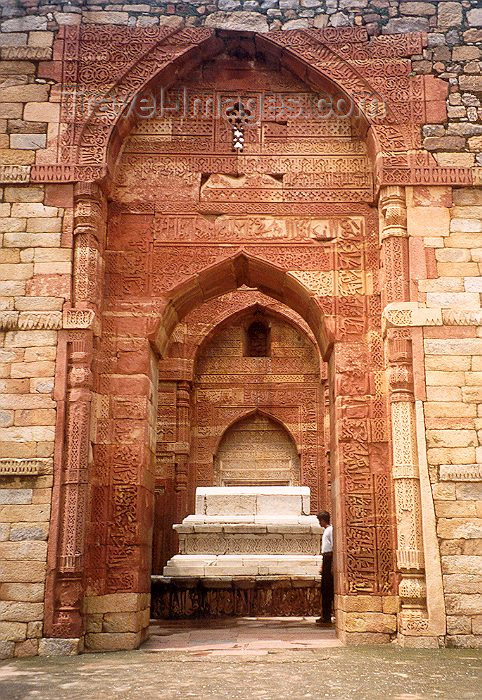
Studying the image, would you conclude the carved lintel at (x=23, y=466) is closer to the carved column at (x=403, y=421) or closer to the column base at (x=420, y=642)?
the carved column at (x=403, y=421)

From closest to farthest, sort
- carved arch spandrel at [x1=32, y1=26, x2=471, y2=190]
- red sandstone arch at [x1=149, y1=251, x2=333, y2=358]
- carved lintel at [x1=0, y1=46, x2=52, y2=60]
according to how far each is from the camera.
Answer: carved arch spandrel at [x1=32, y1=26, x2=471, y2=190] → red sandstone arch at [x1=149, y1=251, x2=333, y2=358] → carved lintel at [x1=0, y1=46, x2=52, y2=60]

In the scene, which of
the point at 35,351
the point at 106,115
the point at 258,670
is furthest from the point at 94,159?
the point at 258,670

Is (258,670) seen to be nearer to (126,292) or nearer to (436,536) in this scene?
(436,536)

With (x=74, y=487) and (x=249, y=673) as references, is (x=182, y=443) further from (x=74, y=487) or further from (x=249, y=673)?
(x=249, y=673)

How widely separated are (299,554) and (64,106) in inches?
250

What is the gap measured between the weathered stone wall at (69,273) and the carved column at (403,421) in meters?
0.15

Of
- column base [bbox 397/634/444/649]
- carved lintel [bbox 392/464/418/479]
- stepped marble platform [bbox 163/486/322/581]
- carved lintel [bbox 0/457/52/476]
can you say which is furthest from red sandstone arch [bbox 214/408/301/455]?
column base [bbox 397/634/444/649]

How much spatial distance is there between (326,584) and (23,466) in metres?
3.78

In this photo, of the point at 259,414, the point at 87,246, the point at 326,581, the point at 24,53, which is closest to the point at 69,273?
the point at 87,246

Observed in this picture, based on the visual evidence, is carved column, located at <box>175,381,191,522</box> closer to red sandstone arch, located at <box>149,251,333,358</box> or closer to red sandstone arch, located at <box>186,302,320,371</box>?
red sandstone arch, located at <box>186,302,320,371</box>

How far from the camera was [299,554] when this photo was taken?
9.94 metres

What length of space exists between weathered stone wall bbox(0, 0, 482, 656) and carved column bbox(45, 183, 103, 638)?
0.32ft

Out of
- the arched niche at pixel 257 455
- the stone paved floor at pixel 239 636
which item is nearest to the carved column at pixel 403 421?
the stone paved floor at pixel 239 636

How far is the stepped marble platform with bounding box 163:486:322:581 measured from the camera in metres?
9.49
